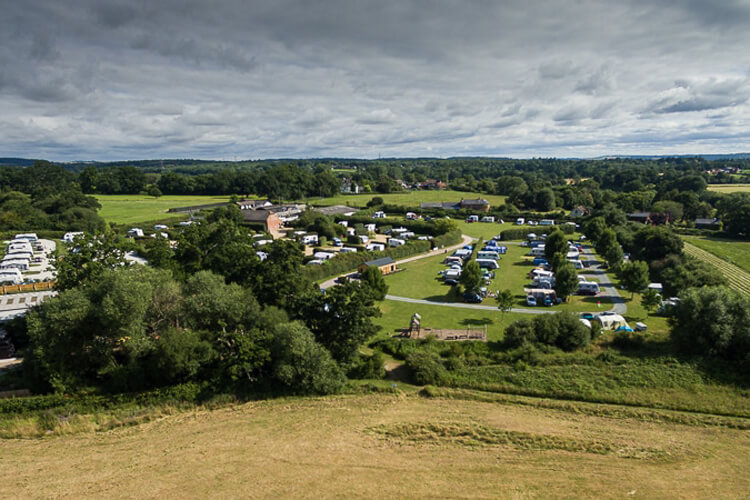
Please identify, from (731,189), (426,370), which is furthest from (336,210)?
(731,189)

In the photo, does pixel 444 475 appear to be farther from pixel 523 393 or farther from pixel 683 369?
pixel 683 369

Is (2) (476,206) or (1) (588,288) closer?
(1) (588,288)

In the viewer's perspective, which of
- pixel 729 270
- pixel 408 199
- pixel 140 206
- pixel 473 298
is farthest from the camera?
pixel 408 199

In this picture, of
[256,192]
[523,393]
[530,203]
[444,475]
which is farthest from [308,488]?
[256,192]

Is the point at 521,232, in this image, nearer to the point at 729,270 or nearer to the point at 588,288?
the point at 729,270

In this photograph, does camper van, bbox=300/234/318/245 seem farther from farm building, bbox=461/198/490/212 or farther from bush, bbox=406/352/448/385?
farm building, bbox=461/198/490/212
